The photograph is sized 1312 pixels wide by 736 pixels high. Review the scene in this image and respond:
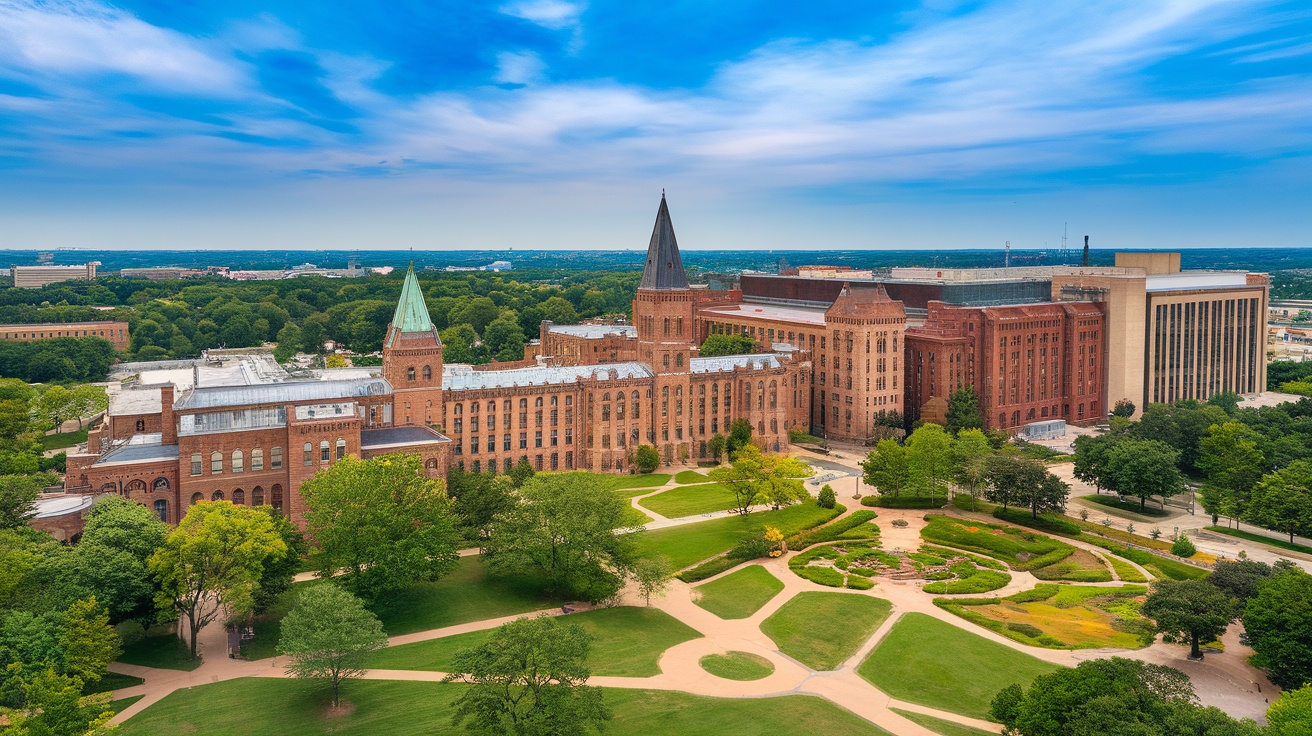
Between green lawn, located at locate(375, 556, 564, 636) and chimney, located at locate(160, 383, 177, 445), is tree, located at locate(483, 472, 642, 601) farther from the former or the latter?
chimney, located at locate(160, 383, 177, 445)

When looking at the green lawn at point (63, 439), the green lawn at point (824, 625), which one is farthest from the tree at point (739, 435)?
the green lawn at point (63, 439)

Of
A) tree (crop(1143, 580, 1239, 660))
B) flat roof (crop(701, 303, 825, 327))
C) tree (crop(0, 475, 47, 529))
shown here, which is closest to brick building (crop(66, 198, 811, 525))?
tree (crop(0, 475, 47, 529))

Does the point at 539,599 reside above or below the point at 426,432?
below

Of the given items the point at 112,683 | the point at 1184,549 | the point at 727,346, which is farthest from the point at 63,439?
the point at 1184,549

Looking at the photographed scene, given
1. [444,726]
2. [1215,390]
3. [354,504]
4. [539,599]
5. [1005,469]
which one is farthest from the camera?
[1215,390]

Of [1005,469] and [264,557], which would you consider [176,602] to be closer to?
[264,557]

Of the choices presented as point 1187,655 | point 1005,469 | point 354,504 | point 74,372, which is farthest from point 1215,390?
point 74,372
